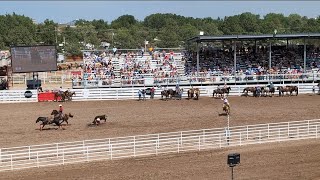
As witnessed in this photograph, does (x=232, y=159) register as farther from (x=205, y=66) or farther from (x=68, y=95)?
(x=205, y=66)

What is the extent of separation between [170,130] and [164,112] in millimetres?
5925

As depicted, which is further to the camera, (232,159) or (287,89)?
(287,89)

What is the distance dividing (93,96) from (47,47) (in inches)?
193

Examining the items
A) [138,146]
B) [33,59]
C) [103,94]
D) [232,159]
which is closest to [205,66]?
[103,94]

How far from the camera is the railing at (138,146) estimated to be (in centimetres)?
1989

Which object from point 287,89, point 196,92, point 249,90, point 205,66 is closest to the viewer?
point 196,92

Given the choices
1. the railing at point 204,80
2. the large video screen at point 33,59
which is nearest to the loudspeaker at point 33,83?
the large video screen at point 33,59

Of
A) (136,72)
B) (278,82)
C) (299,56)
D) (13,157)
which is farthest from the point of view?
(299,56)

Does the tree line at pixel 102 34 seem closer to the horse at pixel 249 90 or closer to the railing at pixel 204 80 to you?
the railing at pixel 204 80

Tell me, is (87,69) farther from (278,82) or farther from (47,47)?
(278,82)

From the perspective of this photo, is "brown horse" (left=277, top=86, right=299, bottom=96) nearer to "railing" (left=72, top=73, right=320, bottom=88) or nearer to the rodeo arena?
the rodeo arena

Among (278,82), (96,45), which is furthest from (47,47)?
Result: (96,45)

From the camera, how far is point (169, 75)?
44406 mm

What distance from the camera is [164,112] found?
104 feet
